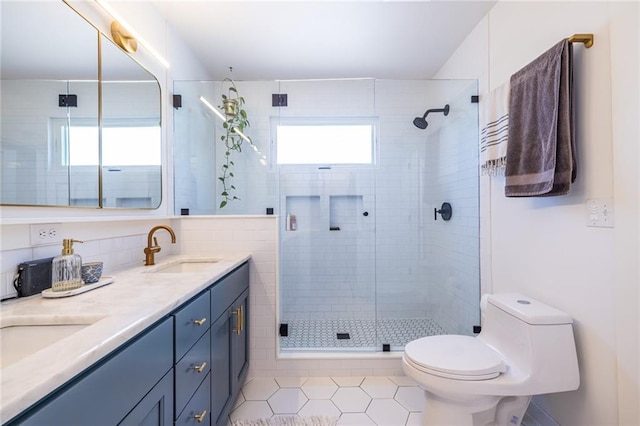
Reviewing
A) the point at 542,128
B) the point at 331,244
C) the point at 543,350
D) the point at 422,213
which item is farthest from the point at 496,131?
the point at 331,244

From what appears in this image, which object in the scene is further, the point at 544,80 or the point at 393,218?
the point at 393,218

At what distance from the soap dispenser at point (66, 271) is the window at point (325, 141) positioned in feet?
5.68

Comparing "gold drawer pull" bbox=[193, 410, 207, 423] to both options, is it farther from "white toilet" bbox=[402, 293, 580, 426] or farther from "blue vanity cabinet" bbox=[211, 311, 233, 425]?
"white toilet" bbox=[402, 293, 580, 426]

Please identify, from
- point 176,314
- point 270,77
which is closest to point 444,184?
point 270,77

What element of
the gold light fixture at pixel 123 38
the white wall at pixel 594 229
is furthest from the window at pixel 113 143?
the white wall at pixel 594 229

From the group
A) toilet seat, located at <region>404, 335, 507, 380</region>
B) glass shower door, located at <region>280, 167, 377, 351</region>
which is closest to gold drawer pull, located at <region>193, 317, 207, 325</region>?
toilet seat, located at <region>404, 335, 507, 380</region>

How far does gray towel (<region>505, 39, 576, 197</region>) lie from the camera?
1188 mm

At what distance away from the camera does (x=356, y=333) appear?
232 centimetres

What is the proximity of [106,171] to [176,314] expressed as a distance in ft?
3.02

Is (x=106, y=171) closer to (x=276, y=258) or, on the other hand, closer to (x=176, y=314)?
(x=176, y=314)

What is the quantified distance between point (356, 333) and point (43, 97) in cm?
237

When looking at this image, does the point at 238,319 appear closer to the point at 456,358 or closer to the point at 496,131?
the point at 456,358

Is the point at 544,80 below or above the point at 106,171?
above

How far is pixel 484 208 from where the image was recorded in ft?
6.34
